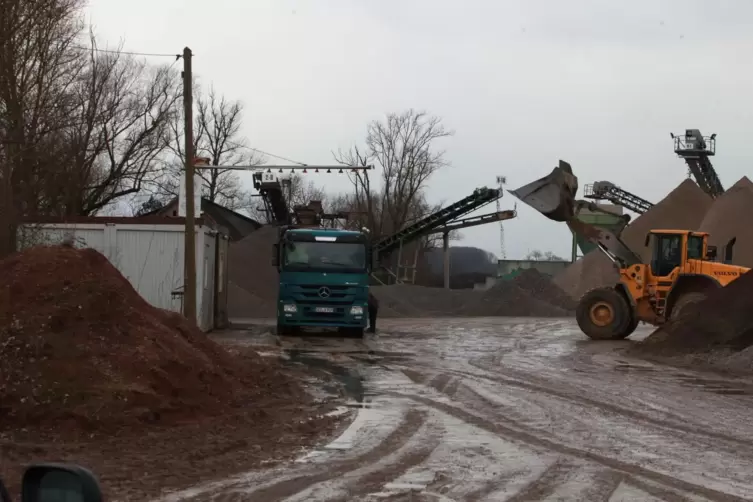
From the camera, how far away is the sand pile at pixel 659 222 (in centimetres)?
6144

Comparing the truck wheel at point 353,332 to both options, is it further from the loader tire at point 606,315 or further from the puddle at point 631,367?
the puddle at point 631,367

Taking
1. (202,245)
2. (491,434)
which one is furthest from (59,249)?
(202,245)

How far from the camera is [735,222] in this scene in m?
54.5

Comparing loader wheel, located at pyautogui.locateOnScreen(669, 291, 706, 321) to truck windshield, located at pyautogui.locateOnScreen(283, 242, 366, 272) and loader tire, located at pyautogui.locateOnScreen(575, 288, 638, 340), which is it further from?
truck windshield, located at pyautogui.locateOnScreen(283, 242, 366, 272)

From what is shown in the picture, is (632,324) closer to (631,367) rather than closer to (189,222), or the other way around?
(631,367)

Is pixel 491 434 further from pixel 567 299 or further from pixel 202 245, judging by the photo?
pixel 567 299

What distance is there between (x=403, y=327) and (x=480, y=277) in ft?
165

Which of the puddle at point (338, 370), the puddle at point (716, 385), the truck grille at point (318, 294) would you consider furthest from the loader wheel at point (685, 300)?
the puddle at point (338, 370)

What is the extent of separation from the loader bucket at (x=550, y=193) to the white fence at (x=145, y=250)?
9.88 m

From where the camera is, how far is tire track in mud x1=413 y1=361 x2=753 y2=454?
10805 millimetres

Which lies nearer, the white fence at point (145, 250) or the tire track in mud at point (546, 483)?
the tire track in mud at point (546, 483)

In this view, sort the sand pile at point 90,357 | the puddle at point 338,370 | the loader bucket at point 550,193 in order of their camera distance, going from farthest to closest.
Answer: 1. the loader bucket at point 550,193
2. the puddle at point 338,370
3. the sand pile at point 90,357

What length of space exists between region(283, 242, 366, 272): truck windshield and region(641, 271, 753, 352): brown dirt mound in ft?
28.1

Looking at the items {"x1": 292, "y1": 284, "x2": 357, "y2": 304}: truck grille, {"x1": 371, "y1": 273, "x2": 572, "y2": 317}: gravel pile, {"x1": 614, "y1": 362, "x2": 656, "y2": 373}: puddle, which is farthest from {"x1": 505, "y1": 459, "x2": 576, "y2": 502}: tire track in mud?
{"x1": 371, "y1": 273, "x2": 572, "y2": 317}: gravel pile
